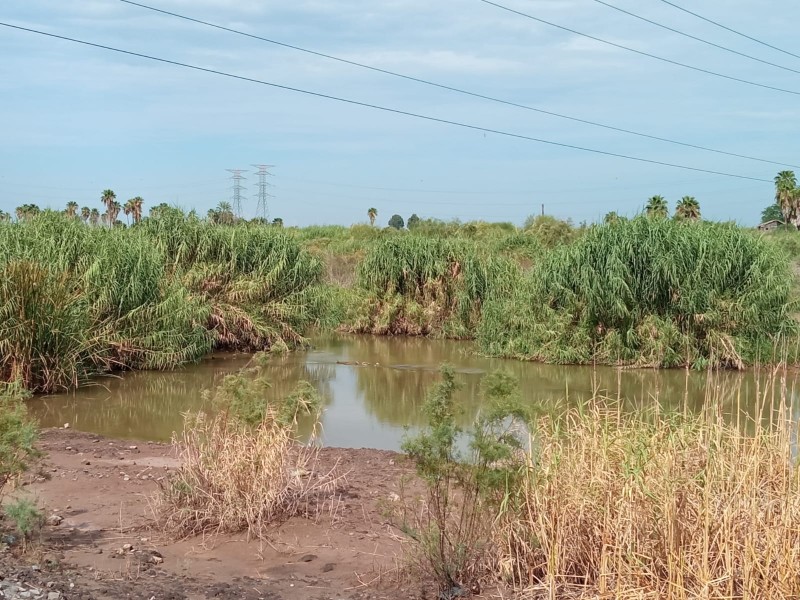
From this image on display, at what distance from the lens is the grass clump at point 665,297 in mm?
18109

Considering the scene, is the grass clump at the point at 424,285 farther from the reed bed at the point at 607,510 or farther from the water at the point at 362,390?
the reed bed at the point at 607,510

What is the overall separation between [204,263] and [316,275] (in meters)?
3.29

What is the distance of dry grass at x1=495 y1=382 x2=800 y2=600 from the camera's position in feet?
15.0

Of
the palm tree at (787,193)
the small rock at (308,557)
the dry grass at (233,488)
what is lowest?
the small rock at (308,557)

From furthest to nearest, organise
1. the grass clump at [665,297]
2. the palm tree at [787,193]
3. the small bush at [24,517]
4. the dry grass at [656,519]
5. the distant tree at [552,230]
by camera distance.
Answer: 1. the palm tree at [787,193]
2. the distant tree at [552,230]
3. the grass clump at [665,297]
4. the small bush at [24,517]
5. the dry grass at [656,519]

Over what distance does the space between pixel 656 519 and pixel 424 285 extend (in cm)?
2153

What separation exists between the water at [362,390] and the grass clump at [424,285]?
107 inches

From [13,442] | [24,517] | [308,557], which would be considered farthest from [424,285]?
[24,517]

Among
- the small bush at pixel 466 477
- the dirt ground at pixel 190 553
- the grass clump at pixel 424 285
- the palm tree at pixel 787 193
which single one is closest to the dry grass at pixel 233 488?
the dirt ground at pixel 190 553

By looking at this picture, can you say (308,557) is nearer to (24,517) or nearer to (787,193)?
(24,517)

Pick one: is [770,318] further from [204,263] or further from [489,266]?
[204,263]

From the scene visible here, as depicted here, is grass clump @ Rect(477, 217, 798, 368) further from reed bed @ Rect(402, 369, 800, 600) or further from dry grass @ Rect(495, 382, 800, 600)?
dry grass @ Rect(495, 382, 800, 600)

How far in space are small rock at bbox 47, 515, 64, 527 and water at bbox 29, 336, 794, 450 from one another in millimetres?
Answer: 3892

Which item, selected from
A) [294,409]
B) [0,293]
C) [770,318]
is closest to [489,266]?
[770,318]
